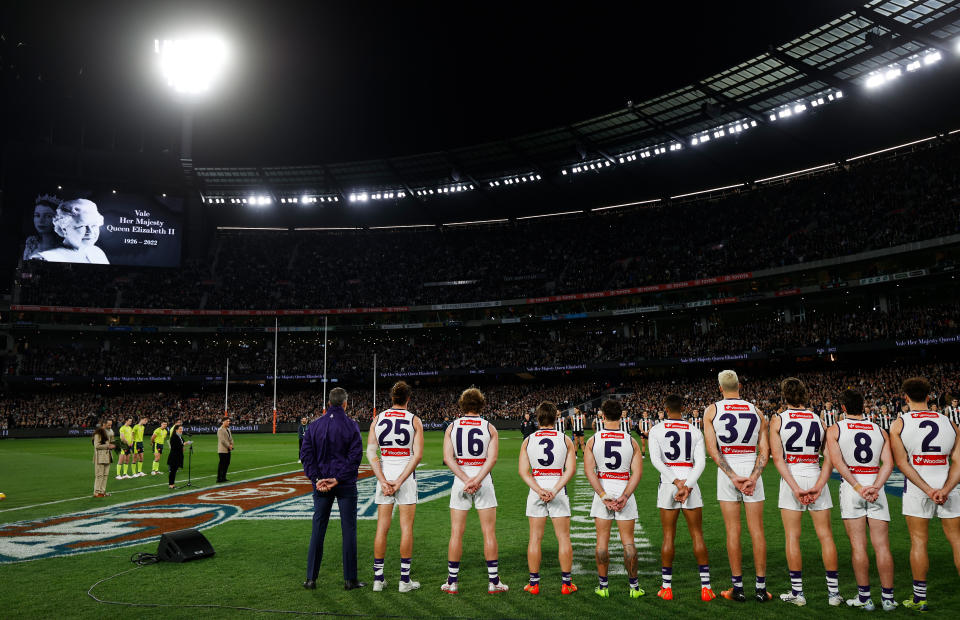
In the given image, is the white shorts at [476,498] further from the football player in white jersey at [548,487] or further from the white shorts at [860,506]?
the white shorts at [860,506]

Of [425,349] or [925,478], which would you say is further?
[425,349]

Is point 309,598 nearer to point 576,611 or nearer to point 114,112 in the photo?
point 576,611

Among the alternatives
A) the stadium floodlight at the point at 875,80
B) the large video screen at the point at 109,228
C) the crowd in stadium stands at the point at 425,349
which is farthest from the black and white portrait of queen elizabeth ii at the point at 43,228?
the stadium floodlight at the point at 875,80

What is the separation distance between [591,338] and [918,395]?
52424 mm

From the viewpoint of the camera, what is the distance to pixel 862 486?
19.9 feet

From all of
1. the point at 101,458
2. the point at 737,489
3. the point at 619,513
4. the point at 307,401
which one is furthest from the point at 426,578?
the point at 307,401

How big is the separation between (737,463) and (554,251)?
5746 cm

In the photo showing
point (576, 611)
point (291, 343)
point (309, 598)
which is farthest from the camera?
point (291, 343)

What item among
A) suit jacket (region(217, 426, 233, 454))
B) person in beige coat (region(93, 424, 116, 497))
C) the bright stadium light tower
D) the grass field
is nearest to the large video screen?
the bright stadium light tower

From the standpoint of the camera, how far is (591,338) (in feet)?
190

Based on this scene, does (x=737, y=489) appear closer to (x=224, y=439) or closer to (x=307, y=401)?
(x=224, y=439)

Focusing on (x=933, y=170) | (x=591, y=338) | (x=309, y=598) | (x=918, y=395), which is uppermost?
(x=933, y=170)

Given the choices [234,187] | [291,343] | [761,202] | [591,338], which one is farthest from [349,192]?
[761,202]

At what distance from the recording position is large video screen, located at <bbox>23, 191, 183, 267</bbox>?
48000 mm
